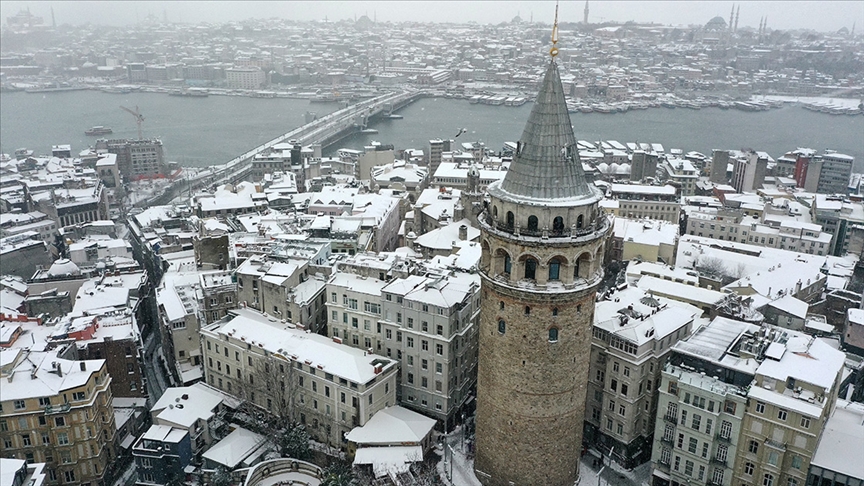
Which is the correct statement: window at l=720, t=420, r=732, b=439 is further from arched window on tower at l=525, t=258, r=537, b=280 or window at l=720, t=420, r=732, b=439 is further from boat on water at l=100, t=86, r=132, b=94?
boat on water at l=100, t=86, r=132, b=94

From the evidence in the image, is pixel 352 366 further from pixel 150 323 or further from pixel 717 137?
pixel 717 137

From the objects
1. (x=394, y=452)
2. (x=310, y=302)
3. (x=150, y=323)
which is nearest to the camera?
(x=394, y=452)

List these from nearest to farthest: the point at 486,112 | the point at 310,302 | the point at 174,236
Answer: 1. the point at 310,302
2. the point at 174,236
3. the point at 486,112

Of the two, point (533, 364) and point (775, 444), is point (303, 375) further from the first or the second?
point (775, 444)

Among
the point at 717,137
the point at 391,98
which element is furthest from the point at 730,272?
the point at 391,98

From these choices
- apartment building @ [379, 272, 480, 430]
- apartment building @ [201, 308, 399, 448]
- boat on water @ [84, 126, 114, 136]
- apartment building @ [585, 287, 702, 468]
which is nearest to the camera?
apartment building @ [585, 287, 702, 468]

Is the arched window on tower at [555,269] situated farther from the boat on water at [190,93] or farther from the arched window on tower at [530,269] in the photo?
the boat on water at [190,93]

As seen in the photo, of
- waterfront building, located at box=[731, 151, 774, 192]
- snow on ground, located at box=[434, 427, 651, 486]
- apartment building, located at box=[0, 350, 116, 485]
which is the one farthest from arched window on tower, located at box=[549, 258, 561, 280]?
waterfront building, located at box=[731, 151, 774, 192]
